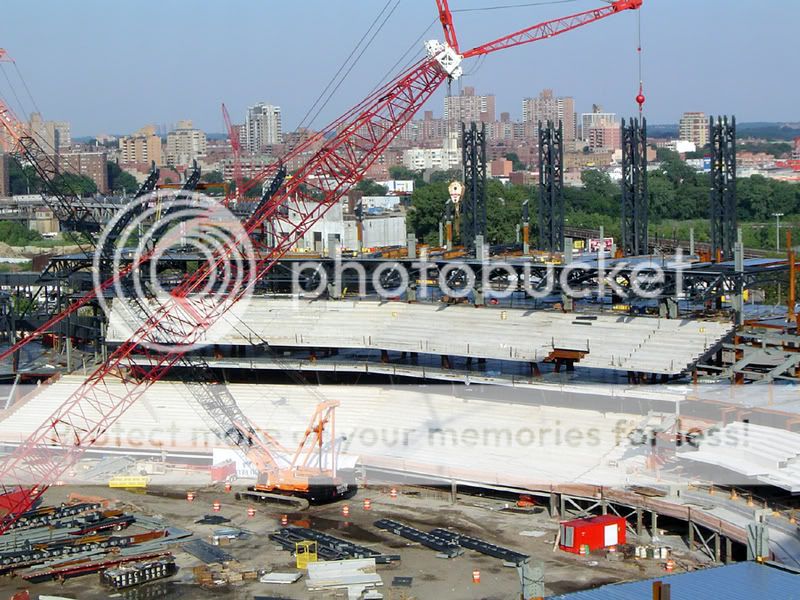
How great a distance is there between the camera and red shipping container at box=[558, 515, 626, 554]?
35562mm

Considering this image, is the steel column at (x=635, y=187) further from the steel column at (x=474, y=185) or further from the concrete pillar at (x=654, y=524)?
the concrete pillar at (x=654, y=524)

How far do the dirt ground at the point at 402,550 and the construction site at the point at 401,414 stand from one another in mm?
123

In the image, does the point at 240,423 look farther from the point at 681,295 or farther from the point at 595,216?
the point at 595,216

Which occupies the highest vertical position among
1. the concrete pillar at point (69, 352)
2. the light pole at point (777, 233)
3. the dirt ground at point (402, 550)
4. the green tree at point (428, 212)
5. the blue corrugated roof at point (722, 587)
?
the green tree at point (428, 212)

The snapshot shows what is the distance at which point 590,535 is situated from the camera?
35.7 m

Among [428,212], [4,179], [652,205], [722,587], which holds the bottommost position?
[722,587]

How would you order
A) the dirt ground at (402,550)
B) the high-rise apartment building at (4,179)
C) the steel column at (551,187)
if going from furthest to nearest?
1. the high-rise apartment building at (4,179)
2. the steel column at (551,187)
3. the dirt ground at (402,550)

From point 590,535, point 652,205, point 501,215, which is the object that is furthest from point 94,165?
point 590,535

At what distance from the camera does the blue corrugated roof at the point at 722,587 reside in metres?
25.7

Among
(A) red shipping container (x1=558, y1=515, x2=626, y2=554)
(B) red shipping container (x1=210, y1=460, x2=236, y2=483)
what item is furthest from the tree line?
(A) red shipping container (x1=558, y1=515, x2=626, y2=554)

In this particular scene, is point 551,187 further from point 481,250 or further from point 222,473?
point 222,473

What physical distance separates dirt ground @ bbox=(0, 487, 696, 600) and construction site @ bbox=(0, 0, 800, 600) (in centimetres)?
12

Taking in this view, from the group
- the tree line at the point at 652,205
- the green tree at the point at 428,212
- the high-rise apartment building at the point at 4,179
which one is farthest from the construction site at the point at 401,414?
the high-rise apartment building at the point at 4,179

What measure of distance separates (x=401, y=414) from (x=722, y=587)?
72.4ft
